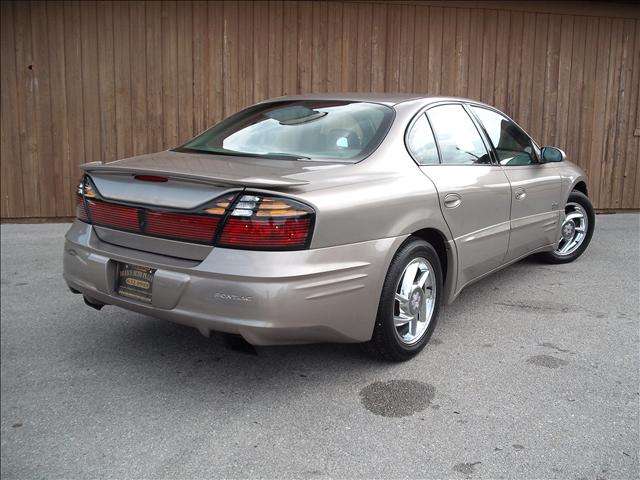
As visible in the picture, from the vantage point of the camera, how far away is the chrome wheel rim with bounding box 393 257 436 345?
357 centimetres

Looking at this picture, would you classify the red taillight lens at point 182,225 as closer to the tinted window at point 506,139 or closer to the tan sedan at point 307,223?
the tan sedan at point 307,223

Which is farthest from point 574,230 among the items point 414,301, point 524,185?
point 414,301

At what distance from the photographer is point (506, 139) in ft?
16.2

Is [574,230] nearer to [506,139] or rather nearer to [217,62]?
[506,139]

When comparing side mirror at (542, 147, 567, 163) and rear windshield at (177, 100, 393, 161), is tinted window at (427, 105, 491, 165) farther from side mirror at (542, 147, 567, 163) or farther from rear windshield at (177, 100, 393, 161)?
side mirror at (542, 147, 567, 163)

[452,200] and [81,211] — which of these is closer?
[81,211]

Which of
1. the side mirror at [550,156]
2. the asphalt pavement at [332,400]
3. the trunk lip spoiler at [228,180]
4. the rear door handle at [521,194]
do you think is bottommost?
the asphalt pavement at [332,400]

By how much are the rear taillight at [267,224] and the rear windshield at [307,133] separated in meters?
0.69

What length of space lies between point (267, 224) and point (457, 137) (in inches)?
75.6

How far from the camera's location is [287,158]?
355cm

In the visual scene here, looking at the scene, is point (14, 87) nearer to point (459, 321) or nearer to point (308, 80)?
point (308, 80)

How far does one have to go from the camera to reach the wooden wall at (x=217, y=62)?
778cm

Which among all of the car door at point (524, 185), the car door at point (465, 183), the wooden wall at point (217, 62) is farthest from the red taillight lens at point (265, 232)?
the wooden wall at point (217, 62)

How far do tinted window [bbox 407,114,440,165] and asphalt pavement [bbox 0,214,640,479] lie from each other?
3.70 ft
